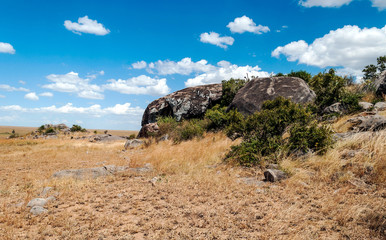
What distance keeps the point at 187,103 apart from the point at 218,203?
17885 millimetres

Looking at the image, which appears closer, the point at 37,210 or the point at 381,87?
the point at 37,210

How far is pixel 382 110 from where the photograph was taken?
10828 millimetres

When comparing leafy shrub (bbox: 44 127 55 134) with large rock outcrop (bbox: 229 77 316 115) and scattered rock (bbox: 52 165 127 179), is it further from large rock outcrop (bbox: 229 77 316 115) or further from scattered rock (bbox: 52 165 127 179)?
scattered rock (bbox: 52 165 127 179)

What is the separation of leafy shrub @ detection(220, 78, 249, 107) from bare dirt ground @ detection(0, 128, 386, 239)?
14.7m

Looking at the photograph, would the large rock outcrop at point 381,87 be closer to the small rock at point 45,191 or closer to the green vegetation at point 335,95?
the green vegetation at point 335,95

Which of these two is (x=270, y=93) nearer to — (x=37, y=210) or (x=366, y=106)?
(x=366, y=106)

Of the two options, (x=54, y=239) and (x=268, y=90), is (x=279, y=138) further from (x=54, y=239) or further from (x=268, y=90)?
(x=268, y=90)

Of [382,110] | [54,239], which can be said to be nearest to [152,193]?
[54,239]

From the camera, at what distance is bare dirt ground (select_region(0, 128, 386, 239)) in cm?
346

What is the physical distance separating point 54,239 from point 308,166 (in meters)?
6.46

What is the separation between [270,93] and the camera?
1500 centimetres

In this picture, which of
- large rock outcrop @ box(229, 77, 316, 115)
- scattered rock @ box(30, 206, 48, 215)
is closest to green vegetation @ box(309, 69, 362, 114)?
large rock outcrop @ box(229, 77, 316, 115)

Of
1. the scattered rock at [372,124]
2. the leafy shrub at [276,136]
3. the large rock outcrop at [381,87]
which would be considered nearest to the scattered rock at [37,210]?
the leafy shrub at [276,136]

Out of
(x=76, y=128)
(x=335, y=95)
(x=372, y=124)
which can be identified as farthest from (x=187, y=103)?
(x=76, y=128)
